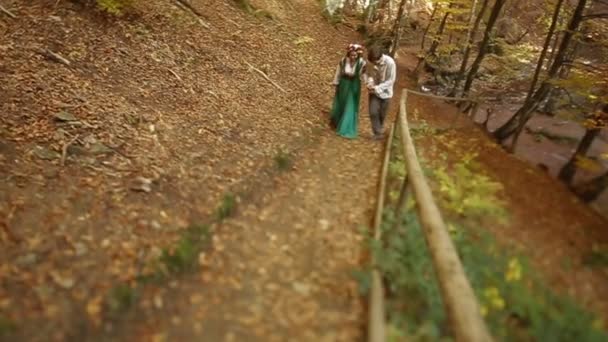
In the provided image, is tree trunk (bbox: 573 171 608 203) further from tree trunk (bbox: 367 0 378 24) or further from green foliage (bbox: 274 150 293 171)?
tree trunk (bbox: 367 0 378 24)

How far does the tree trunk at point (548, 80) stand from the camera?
959 centimetres

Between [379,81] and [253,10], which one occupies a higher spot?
[253,10]

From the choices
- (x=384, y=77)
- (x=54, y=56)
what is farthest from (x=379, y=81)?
(x=54, y=56)

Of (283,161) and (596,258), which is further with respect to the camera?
(283,161)

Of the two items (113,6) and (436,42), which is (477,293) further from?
(436,42)

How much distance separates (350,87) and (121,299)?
6.66 meters

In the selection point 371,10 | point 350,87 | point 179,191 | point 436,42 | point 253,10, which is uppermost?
point 371,10

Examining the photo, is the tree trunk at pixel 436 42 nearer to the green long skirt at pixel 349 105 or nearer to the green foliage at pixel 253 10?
the green foliage at pixel 253 10

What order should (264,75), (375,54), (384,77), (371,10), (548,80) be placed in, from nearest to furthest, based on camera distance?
(375,54) < (384,77) < (548,80) < (264,75) < (371,10)

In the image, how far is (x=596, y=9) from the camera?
1795cm

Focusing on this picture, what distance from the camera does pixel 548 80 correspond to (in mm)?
9953

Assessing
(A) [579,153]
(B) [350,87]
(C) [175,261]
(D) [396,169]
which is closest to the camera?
(C) [175,261]

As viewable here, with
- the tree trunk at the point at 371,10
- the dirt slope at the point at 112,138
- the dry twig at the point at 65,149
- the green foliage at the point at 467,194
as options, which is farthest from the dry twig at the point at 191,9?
the tree trunk at the point at 371,10

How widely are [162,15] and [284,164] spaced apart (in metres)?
6.31
